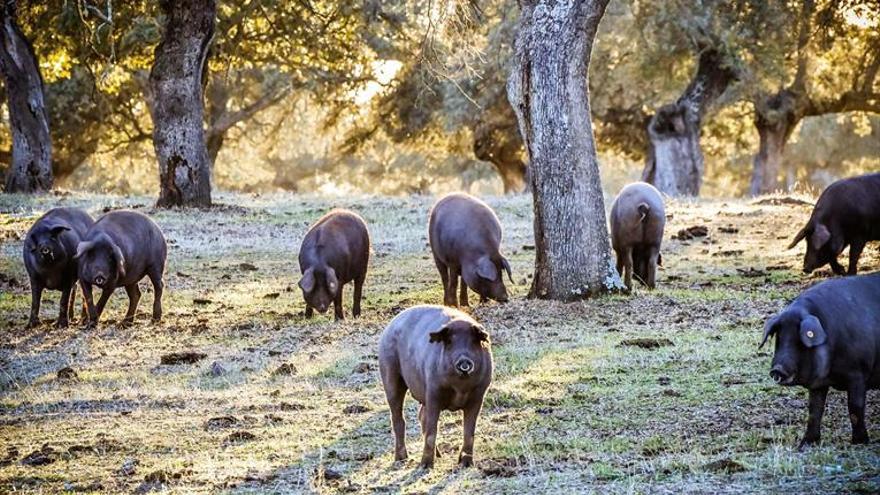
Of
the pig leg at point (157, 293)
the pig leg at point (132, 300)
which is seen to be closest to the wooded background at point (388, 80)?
the pig leg at point (157, 293)

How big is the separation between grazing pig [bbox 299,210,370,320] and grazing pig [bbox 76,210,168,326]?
1.91 metres

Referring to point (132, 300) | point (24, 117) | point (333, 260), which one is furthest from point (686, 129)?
point (132, 300)

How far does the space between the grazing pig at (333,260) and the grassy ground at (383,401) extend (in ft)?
1.29

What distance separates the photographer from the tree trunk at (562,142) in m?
15.9

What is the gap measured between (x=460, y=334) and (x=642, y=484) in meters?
1.46

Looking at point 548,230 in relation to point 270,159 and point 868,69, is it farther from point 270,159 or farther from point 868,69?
point 270,159

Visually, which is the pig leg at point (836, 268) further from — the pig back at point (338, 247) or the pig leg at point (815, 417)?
the pig leg at point (815, 417)

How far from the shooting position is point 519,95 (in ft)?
53.3

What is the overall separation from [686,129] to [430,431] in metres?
29.0

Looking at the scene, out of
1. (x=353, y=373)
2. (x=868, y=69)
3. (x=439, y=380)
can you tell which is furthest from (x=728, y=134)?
(x=439, y=380)

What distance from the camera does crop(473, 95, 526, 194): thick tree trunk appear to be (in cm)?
4216

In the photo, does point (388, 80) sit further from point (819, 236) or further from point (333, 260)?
point (333, 260)

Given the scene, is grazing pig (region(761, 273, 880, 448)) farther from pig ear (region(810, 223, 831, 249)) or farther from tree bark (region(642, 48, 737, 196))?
tree bark (region(642, 48, 737, 196))

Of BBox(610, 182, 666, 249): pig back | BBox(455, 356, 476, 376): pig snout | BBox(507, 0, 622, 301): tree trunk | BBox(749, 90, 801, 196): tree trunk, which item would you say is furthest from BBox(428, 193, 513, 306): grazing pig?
BBox(749, 90, 801, 196): tree trunk
